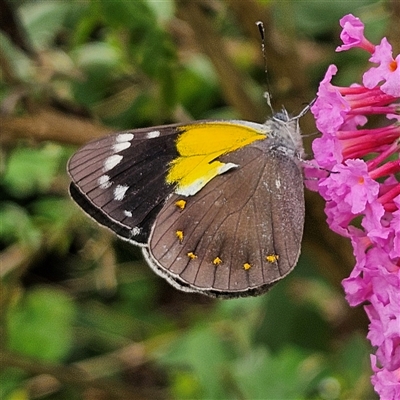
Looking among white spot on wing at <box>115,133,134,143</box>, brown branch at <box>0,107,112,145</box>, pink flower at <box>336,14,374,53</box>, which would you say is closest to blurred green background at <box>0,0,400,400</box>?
brown branch at <box>0,107,112,145</box>

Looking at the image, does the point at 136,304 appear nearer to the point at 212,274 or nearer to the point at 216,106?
the point at 216,106

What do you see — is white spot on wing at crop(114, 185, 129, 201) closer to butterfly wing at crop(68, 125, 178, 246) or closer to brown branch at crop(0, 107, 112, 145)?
butterfly wing at crop(68, 125, 178, 246)

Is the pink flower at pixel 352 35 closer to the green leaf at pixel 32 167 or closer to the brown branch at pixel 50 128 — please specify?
the brown branch at pixel 50 128

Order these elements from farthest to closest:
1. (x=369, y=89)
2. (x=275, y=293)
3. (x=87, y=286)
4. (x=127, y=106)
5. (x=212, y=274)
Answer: (x=87, y=286)
(x=275, y=293)
(x=127, y=106)
(x=212, y=274)
(x=369, y=89)

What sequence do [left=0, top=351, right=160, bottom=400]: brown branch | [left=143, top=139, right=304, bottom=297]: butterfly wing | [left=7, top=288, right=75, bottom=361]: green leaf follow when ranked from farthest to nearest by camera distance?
[left=7, top=288, right=75, bottom=361]: green leaf
[left=0, top=351, right=160, bottom=400]: brown branch
[left=143, top=139, right=304, bottom=297]: butterfly wing

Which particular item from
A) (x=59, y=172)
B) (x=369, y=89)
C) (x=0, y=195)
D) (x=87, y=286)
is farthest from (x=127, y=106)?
(x=369, y=89)

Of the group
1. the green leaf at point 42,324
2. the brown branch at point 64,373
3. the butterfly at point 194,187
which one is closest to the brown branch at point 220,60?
the butterfly at point 194,187

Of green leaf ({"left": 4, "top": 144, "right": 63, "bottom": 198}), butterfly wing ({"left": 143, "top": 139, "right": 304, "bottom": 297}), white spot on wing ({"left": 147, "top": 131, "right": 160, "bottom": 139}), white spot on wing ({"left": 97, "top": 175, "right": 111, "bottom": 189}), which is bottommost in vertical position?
green leaf ({"left": 4, "top": 144, "right": 63, "bottom": 198})

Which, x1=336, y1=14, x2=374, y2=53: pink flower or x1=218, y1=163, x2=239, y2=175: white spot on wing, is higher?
x1=336, y1=14, x2=374, y2=53: pink flower
